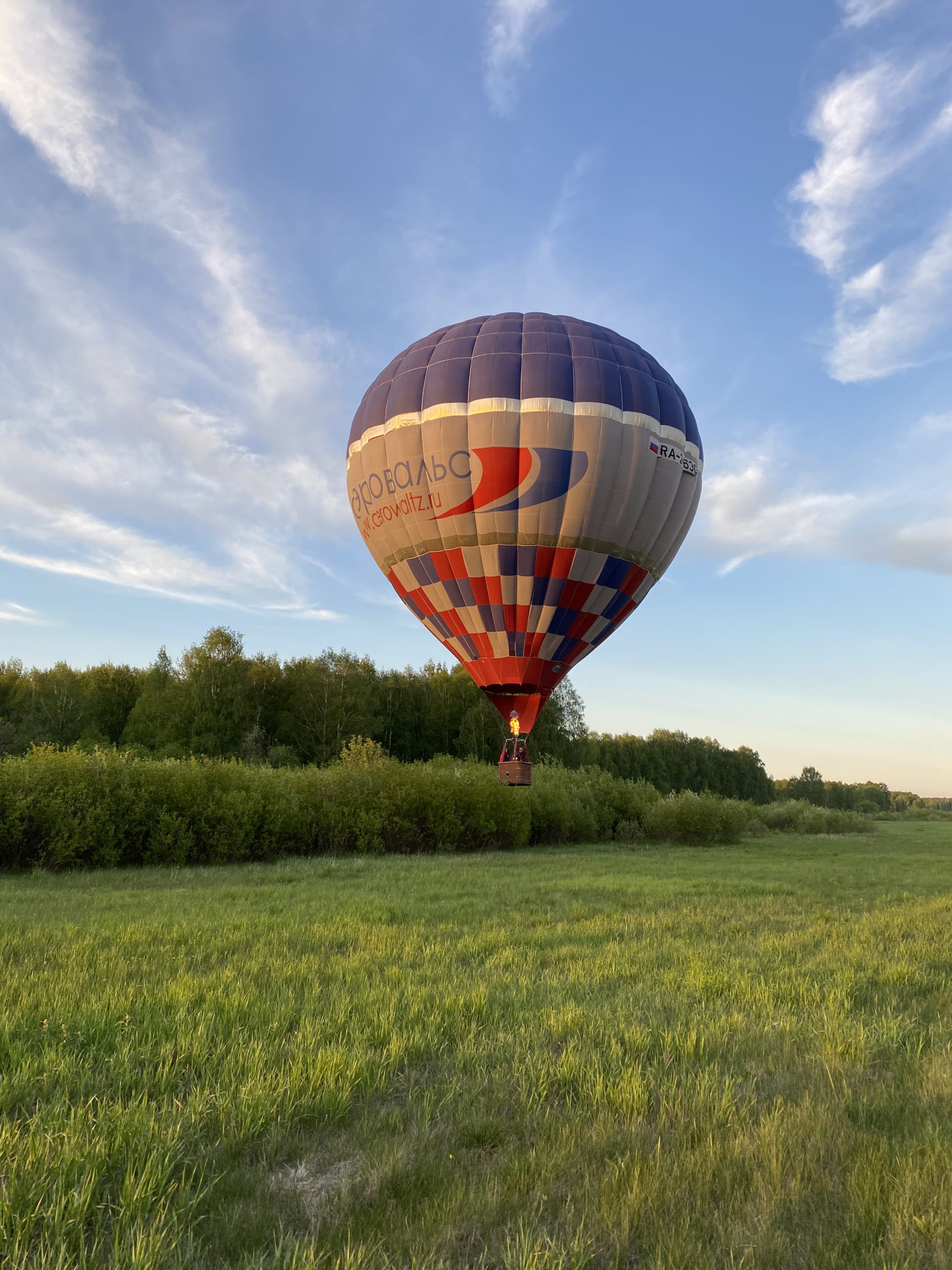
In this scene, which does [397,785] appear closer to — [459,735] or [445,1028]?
[445,1028]

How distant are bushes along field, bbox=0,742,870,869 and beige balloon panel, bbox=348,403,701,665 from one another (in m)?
8.91

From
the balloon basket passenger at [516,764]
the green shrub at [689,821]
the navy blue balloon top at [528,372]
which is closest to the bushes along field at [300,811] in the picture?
the green shrub at [689,821]

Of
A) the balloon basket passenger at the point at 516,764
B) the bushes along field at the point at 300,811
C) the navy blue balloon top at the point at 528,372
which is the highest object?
the navy blue balloon top at the point at 528,372

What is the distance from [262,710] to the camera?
51.5 m

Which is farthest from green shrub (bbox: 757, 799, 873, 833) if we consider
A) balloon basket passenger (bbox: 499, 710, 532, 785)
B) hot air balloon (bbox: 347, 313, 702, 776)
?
hot air balloon (bbox: 347, 313, 702, 776)

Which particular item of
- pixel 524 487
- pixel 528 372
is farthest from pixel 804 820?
pixel 528 372

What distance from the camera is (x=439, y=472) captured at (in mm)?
20750

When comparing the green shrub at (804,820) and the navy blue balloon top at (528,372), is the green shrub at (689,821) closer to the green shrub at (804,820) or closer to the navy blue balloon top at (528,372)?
the navy blue balloon top at (528,372)

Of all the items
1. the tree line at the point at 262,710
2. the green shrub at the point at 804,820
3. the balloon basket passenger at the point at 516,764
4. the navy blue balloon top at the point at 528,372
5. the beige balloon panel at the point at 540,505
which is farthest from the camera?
the green shrub at the point at 804,820

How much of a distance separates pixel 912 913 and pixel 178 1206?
11.8m

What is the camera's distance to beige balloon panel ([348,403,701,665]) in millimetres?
20516

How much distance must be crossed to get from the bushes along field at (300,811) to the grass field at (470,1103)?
11.9m

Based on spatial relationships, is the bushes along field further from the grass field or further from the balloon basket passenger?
the grass field

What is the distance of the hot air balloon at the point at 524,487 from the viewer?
20.5 meters
